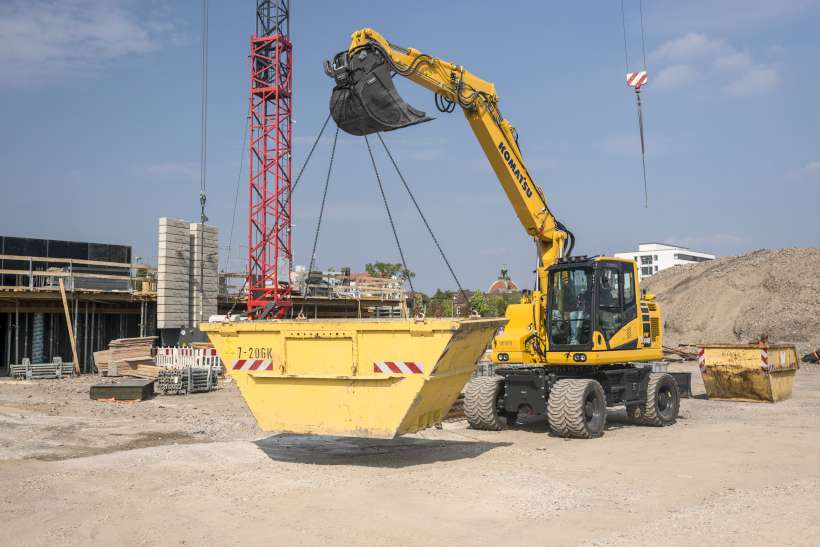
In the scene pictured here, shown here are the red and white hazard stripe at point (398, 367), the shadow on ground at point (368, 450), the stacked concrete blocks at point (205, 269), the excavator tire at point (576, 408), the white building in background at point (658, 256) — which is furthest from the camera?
the white building in background at point (658, 256)

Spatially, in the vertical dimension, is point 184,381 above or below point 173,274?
below

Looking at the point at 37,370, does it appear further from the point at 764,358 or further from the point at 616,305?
the point at 764,358

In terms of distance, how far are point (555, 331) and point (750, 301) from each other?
29948 millimetres

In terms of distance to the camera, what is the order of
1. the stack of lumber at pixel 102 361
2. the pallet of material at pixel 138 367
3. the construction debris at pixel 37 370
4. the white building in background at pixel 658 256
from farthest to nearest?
the white building in background at pixel 658 256 < the stack of lumber at pixel 102 361 < the pallet of material at pixel 138 367 < the construction debris at pixel 37 370

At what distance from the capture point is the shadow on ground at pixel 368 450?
9.73 meters

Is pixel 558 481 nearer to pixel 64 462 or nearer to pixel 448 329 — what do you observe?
pixel 448 329

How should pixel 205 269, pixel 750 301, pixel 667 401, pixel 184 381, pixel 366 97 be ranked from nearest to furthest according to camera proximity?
pixel 366 97
pixel 667 401
pixel 184 381
pixel 205 269
pixel 750 301

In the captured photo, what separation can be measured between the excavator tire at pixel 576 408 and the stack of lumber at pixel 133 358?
14794 millimetres

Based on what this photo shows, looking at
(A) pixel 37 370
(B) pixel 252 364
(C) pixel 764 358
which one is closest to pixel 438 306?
(B) pixel 252 364

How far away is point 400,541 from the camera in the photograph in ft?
20.1

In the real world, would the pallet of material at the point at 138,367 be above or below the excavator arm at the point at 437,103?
below

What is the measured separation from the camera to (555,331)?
1303 cm

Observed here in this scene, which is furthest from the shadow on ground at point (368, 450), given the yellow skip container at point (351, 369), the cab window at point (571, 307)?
the cab window at point (571, 307)

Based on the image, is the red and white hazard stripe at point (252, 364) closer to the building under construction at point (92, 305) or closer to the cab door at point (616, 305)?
the cab door at point (616, 305)
